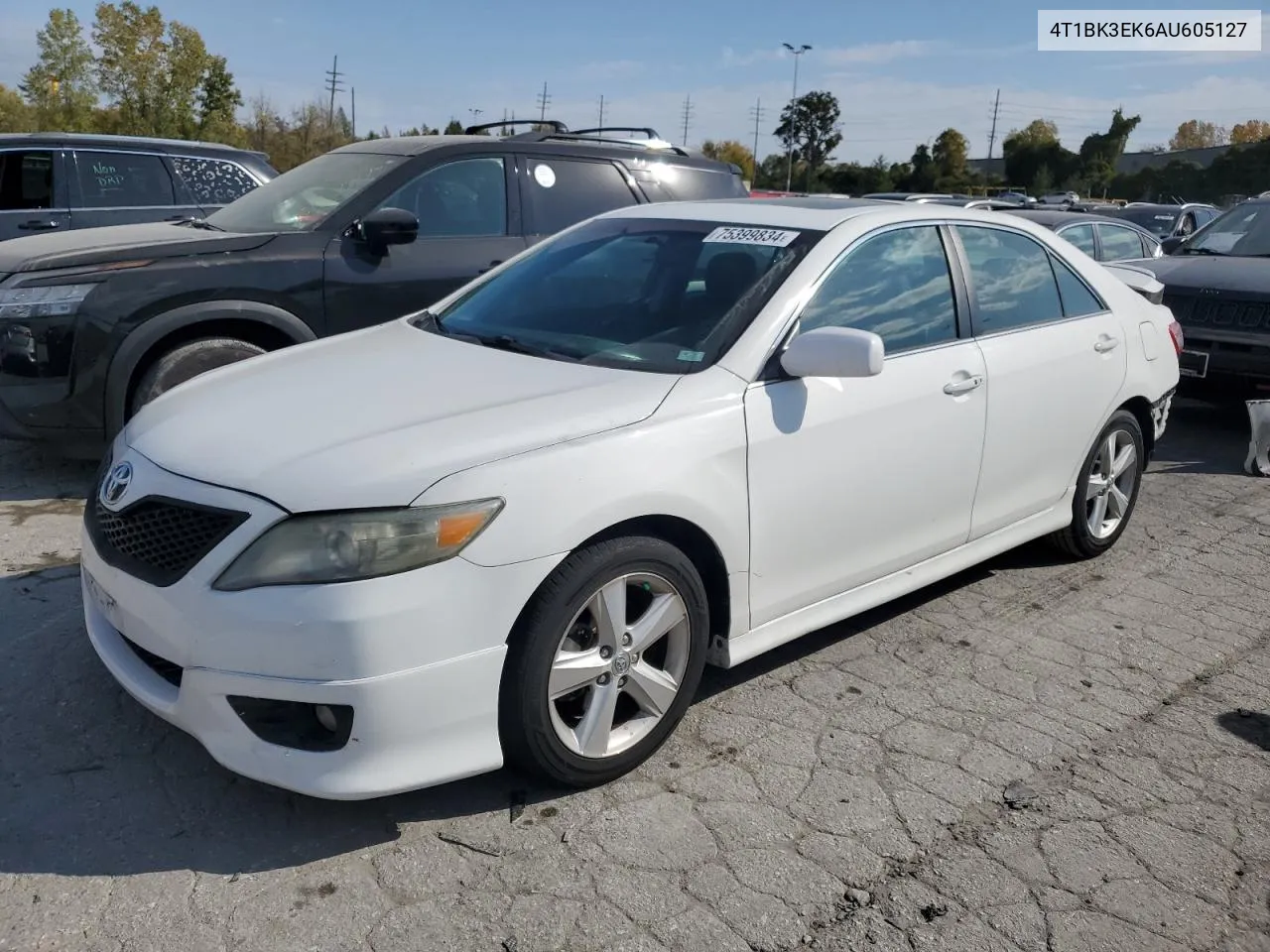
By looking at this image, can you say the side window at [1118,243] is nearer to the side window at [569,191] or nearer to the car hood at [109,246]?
the side window at [569,191]

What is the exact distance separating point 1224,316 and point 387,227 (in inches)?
219

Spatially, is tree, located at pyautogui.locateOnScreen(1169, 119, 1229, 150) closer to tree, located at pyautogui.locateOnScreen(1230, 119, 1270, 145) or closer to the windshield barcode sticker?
tree, located at pyautogui.locateOnScreen(1230, 119, 1270, 145)

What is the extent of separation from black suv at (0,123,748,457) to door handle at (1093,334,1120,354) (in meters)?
3.15

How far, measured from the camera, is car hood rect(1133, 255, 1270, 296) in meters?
7.39

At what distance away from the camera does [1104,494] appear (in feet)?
16.7

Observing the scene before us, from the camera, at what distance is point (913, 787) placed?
3.21 m

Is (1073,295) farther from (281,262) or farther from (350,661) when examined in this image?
(281,262)

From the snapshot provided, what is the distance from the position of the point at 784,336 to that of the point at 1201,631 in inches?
90.6

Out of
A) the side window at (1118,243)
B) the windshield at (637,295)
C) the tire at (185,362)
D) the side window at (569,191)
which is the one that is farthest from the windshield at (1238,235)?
the tire at (185,362)

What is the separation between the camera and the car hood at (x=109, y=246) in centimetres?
530

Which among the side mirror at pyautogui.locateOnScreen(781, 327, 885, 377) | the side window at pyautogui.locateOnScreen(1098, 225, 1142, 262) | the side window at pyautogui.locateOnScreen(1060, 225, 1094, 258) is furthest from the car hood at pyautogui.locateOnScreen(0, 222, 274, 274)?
the side window at pyautogui.locateOnScreen(1098, 225, 1142, 262)

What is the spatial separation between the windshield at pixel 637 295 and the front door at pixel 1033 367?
3.27 feet

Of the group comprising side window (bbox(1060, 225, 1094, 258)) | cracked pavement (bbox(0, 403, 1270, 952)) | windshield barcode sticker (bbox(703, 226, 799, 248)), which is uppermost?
side window (bbox(1060, 225, 1094, 258))

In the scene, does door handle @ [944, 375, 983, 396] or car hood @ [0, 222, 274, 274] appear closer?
door handle @ [944, 375, 983, 396]
